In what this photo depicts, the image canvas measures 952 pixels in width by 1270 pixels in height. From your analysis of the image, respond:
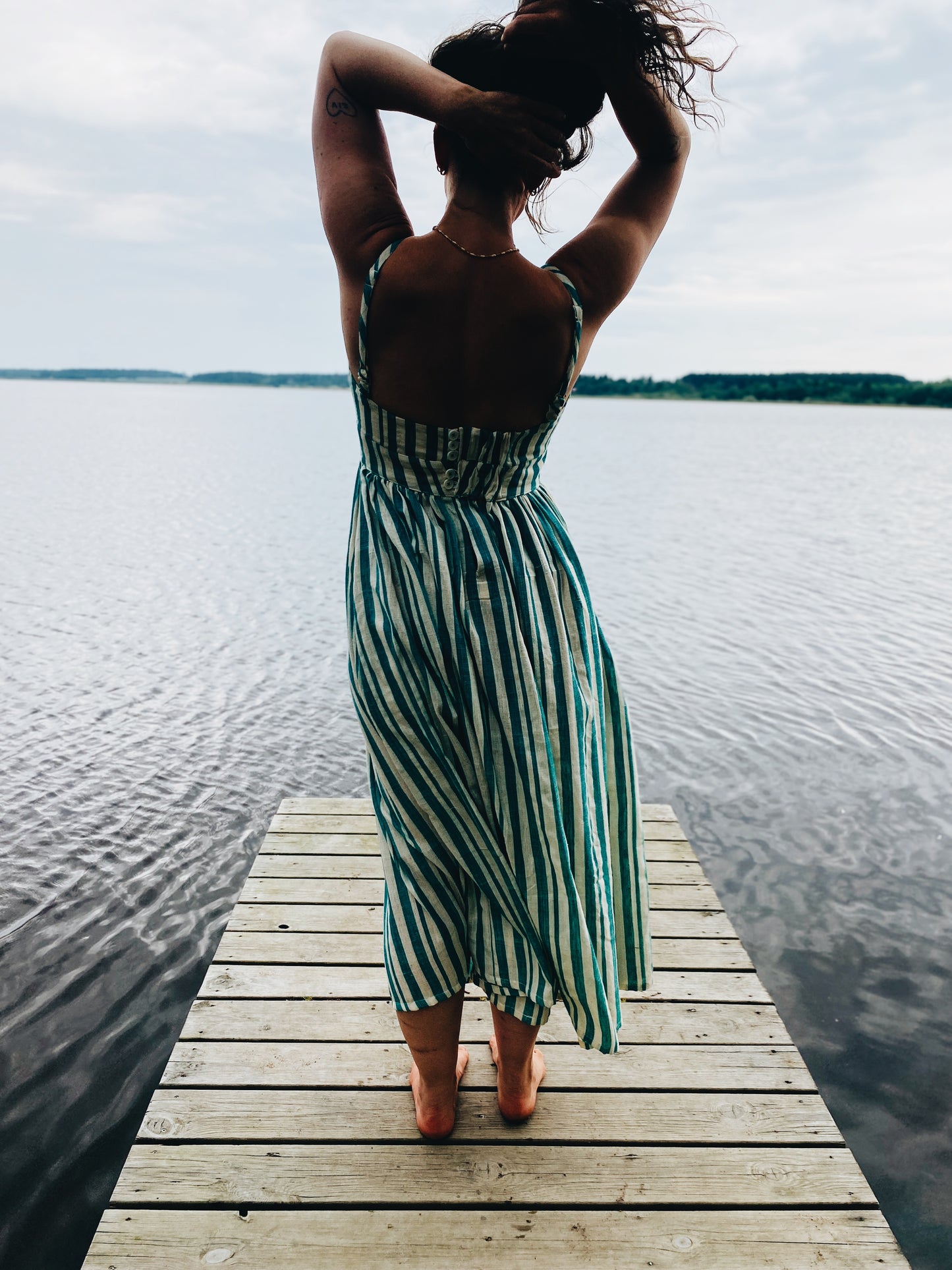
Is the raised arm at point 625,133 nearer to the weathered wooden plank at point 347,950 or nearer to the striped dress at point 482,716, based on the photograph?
the striped dress at point 482,716

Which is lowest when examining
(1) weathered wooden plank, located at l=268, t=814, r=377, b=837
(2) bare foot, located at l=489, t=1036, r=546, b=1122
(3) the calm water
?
(3) the calm water

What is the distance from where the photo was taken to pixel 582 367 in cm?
132

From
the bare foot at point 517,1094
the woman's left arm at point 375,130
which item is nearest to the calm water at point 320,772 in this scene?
the bare foot at point 517,1094

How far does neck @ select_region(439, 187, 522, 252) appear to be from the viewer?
1158 millimetres

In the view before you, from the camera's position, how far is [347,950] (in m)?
2.25

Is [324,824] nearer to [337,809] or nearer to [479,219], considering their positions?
[337,809]

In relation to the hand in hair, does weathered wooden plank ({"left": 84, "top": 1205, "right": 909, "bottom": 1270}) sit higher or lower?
lower

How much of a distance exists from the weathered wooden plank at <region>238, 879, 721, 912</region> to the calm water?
748 millimetres

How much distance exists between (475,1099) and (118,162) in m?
38.4

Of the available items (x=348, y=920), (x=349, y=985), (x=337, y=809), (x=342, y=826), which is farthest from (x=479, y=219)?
(x=337, y=809)

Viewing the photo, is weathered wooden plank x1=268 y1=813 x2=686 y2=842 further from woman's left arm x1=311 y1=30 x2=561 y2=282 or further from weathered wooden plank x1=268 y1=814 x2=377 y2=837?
woman's left arm x1=311 y1=30 x2=561 y2=282

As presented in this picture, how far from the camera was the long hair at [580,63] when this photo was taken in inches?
44.1

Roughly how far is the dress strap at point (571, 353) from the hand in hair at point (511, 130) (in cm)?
15

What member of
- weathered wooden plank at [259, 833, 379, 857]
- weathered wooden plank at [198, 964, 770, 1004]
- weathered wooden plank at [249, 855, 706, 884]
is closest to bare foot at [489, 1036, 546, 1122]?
weathered wooden plank at [198, 964, 770, 1004]
